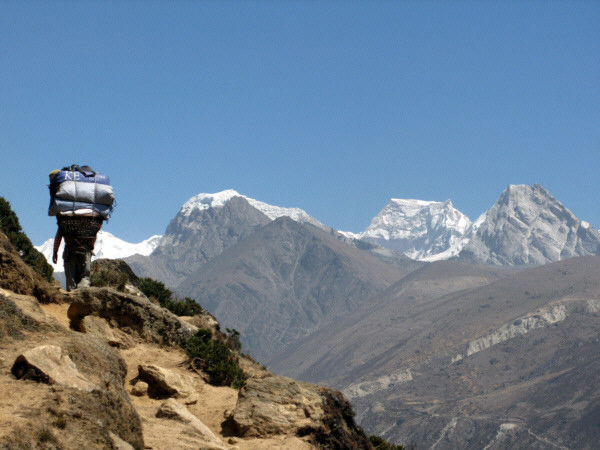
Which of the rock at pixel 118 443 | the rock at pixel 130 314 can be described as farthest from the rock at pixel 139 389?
the rock at pixel 118 443

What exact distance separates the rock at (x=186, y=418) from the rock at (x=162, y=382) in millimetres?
1108

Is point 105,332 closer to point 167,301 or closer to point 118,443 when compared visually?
point 118,443

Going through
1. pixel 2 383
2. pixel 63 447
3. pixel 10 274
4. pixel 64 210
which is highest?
pixel 64 210

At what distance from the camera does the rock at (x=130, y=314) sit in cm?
1630

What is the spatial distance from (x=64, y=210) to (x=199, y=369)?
14.7 ft

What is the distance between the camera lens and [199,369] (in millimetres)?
16422

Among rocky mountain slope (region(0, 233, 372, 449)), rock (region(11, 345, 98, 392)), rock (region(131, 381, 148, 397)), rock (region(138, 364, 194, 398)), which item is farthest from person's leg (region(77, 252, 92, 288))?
rock (region(11, 345, 98, 392))

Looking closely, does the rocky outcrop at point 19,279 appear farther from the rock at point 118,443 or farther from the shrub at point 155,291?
the shrub at point 155,291

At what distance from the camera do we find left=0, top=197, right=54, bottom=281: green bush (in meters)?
20.6

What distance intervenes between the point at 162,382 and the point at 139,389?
42cm

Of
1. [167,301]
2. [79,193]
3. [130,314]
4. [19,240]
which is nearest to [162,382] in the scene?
[130,314]

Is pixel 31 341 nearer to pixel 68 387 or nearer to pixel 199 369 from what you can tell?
pixel 68 387

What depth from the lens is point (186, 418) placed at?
1317 centimetres

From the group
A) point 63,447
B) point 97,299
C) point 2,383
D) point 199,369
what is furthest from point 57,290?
point 63,447
